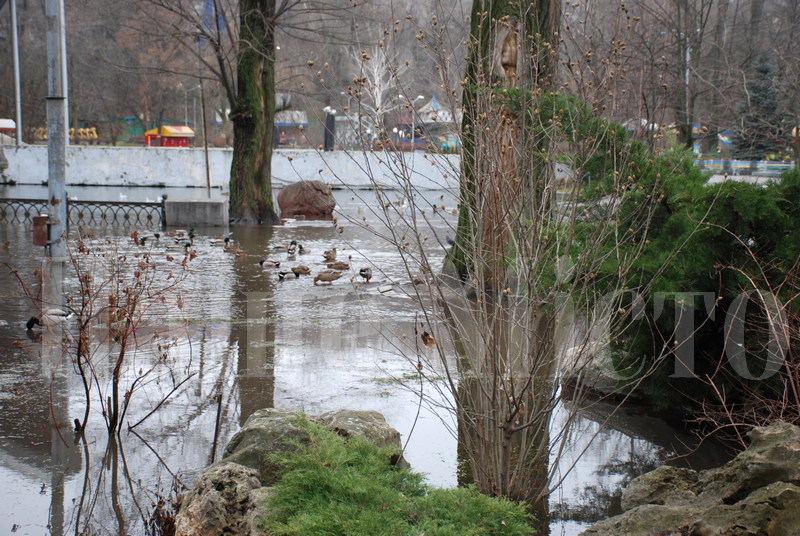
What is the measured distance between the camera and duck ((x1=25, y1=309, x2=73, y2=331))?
26.5 ft

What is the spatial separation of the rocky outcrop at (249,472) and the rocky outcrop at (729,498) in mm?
1296

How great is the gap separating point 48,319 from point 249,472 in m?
5.08

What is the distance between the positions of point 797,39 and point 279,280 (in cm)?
1307

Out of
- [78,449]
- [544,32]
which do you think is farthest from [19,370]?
[544,32]

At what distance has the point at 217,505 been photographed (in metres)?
3.90

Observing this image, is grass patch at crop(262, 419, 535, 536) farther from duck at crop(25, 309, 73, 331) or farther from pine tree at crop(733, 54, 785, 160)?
pine tree at crop(733, 54, 785, 160)

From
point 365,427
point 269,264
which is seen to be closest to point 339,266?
point 269,264

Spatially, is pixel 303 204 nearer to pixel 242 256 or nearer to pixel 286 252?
pixel 286 252

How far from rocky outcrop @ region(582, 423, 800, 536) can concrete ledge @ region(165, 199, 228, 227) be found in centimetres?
1673

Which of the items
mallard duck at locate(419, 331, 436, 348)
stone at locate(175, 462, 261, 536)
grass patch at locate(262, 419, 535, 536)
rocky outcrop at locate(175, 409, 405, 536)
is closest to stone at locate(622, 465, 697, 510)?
grass patch at locate(262, 419, 535, 536)

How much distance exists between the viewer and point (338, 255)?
1466 centimetres

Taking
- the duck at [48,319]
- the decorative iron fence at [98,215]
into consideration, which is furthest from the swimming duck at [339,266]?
the decorative iron fence at [98,215]

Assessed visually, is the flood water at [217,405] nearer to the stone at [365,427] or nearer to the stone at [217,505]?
the stone at [365,427]

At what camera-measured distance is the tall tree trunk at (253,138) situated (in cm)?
1997
